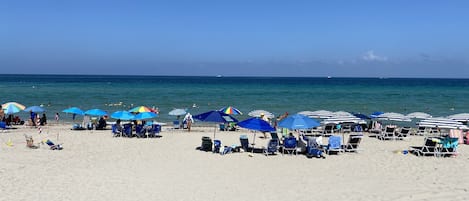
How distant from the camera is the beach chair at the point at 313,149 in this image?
45.8 feet

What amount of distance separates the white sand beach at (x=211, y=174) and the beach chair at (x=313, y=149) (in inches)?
12.0

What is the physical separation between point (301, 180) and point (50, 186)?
5558 millimetres

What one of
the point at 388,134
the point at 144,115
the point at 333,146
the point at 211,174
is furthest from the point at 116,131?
the point at 388,134

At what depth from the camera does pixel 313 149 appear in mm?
14141

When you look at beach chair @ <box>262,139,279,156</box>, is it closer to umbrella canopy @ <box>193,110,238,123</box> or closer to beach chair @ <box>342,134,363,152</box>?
umbrella canopy @ <box>193,110,238,123</box>

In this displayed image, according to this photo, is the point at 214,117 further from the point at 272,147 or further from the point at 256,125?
the point at 272,147

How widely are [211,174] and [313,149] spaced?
13.1ft

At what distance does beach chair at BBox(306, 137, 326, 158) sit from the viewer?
13975 mm

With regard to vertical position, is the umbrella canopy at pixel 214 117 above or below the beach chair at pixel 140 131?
above

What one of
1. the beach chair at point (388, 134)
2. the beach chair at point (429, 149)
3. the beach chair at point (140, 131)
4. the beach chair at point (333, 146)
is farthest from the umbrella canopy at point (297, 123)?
the beach chair at point (140, 131)

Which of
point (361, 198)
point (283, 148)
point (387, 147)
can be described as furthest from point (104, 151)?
point (387, 147)

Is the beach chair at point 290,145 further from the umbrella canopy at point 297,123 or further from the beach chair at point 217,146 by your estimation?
the beach chair at point 217,146

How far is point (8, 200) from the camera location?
8.71m

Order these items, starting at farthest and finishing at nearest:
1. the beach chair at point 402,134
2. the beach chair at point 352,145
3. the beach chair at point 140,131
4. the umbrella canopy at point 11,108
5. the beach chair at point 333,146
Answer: the umbrella canopy at point 11,108, the beach chair at point 402,134, the beach chair at point 140,131, the beach chair at point 352,145, the beach chair at point 333,146
